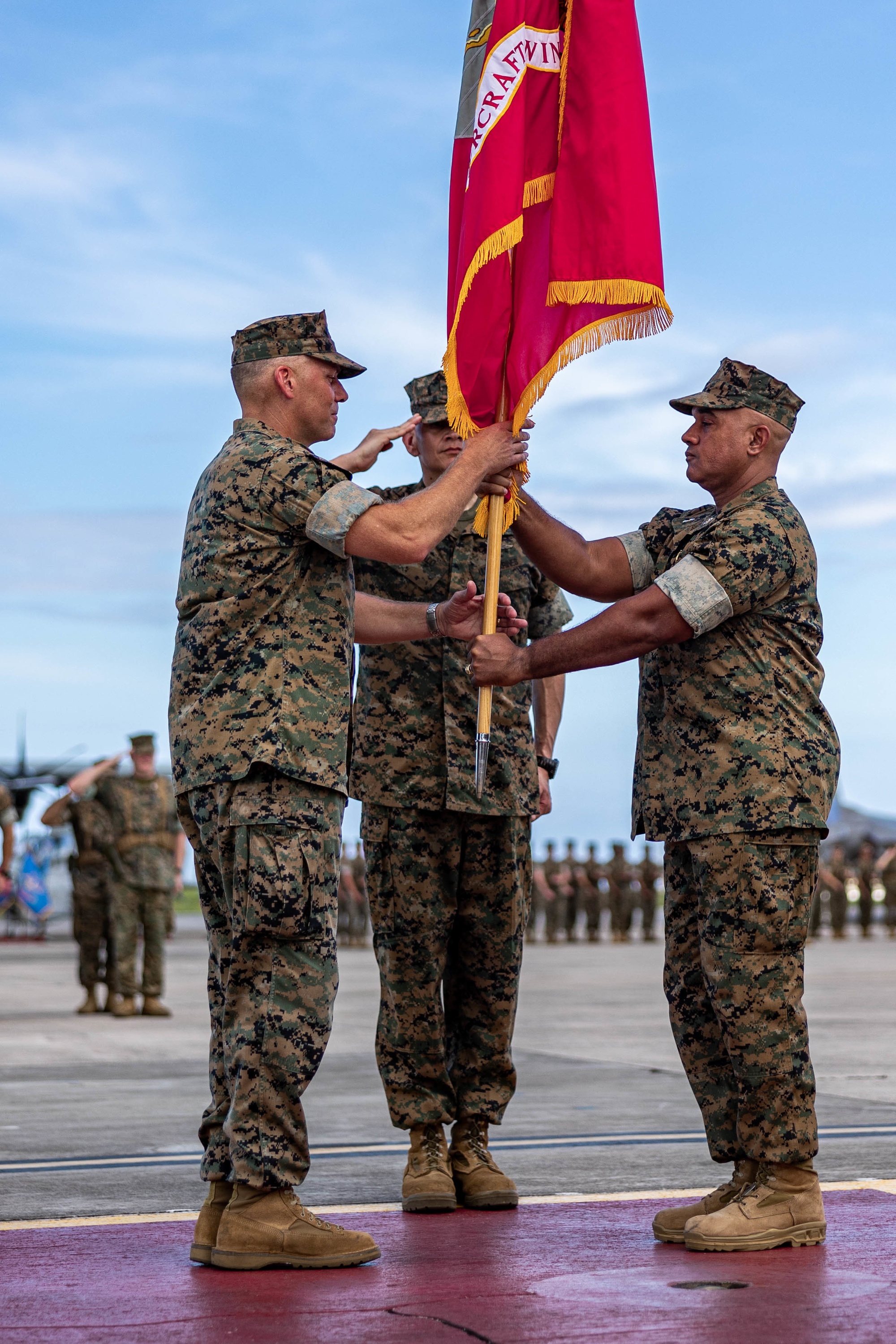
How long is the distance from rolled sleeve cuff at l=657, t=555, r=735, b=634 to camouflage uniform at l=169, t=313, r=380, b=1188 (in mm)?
796

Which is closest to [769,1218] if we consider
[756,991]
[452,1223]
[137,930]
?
[756,991]

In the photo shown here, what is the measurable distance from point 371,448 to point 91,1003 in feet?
30.3

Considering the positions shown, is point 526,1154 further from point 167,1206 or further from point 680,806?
point 680,806

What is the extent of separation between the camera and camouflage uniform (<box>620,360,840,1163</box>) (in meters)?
4.03

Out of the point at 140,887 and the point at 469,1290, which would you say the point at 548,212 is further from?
the point at 140,887

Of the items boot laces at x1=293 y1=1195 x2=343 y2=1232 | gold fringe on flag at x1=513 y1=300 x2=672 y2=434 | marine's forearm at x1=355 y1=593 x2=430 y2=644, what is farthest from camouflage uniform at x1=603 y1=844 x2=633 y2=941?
boot laces at x1=293 y1=1195 x2=343 y2=1232

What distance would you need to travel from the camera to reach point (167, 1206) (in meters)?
4.64

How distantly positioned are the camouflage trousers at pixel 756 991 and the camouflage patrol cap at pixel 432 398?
160 cm

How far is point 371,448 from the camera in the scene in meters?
4.94

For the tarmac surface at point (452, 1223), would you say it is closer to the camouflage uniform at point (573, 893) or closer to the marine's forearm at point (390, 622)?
the marine's forearm at point (390, 622)

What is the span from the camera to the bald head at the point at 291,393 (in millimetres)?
4074

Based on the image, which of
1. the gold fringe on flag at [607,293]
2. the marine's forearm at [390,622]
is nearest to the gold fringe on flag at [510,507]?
the marine's forearm at [390,622]

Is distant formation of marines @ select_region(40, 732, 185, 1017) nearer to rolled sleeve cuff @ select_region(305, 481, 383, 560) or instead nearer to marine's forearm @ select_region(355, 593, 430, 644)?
marine's forearm @ select_region(355, 593, 430, 644)

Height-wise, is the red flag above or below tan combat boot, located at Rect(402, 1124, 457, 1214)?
above
